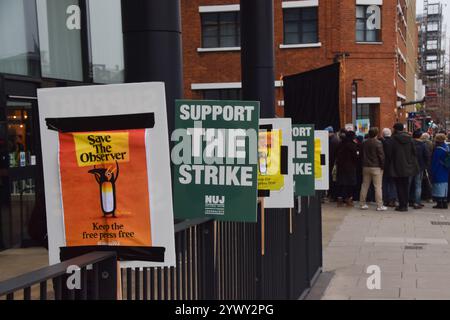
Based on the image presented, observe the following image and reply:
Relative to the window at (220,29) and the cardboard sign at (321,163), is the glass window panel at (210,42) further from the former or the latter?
the cardboard sign at (321,163)

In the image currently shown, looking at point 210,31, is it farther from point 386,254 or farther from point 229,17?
point 386,254

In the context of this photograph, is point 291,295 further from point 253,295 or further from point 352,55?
point 352,55

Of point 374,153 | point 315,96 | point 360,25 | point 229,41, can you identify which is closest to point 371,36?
point 360,25

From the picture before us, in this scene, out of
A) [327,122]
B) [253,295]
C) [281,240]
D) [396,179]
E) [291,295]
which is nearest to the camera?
[253,295]

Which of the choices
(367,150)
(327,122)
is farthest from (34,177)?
(367,150)

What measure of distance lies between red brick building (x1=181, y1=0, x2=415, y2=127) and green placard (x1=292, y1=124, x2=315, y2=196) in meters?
22.0

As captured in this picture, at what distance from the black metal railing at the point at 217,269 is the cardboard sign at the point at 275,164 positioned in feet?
0.58

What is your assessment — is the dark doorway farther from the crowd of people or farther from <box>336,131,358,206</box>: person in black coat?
<box>336,131,358,206</box>: person in black coat

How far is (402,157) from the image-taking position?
13438 millimetres

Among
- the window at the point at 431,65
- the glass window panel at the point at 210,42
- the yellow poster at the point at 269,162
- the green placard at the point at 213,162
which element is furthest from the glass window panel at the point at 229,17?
the window at the point at 431,65

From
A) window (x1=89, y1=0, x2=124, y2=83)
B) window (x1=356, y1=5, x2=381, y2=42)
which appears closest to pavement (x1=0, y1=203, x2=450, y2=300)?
window (x1=89, y1=0, x2=124, y2=83)

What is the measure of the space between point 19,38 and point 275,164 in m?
6.32

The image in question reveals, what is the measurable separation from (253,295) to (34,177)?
6.19 meters

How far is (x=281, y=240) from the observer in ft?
18.2
